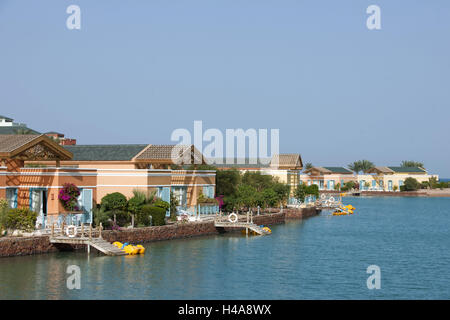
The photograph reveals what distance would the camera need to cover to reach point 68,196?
38031 mm

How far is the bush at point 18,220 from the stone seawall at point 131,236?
1230 millimetres

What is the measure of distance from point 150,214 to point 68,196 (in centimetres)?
666

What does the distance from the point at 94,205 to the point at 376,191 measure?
112780 millimetres

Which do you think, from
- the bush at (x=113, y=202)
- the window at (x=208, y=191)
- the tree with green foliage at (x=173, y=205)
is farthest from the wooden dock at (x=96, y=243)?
the window at (x=208, y=191)

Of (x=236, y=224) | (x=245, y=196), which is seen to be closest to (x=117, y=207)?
(x=236, y=224)

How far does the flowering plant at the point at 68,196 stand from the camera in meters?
38.0

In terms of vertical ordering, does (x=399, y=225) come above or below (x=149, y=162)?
below

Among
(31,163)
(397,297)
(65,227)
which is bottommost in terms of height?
(397,297)

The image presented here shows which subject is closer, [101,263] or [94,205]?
[101,263]

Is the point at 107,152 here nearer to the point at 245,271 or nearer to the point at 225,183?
the point at 225,183

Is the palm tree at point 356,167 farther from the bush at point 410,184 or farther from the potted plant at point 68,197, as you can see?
the potted plant at point 68,197

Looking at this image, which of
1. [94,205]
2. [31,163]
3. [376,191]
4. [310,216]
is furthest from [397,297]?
[376,191]
